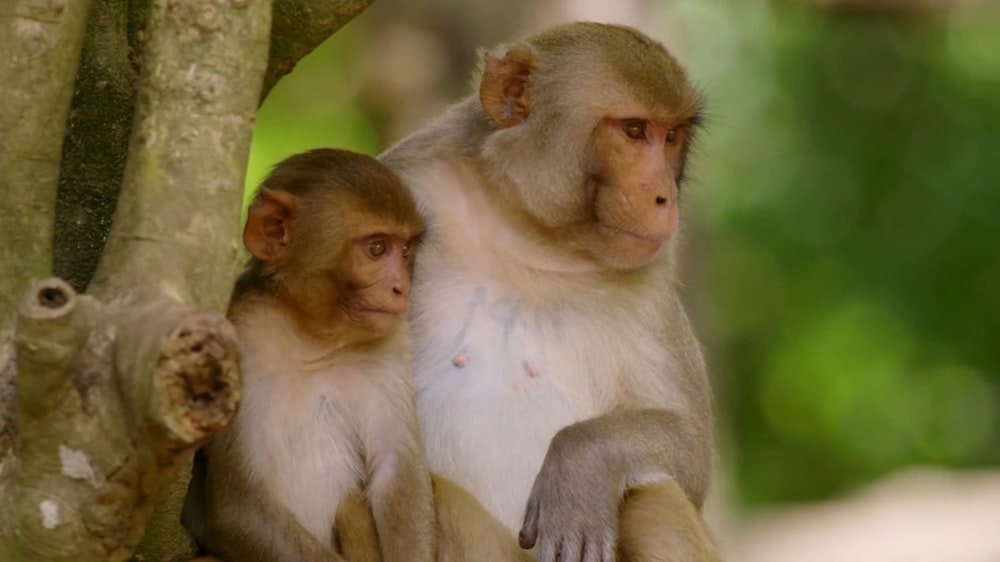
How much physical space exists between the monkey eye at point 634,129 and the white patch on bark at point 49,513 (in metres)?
2.42

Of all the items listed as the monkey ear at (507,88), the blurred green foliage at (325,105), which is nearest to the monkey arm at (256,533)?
the monkey ear at (507,88)

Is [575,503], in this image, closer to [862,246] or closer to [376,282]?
[376,282]

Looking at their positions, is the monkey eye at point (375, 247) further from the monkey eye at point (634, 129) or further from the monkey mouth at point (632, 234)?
the monkey eye at point (634, 129)

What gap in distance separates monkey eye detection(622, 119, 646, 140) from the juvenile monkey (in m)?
0.79

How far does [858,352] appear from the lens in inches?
634

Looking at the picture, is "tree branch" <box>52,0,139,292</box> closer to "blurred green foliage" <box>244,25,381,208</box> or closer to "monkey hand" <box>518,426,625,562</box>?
"monkey hand" <box>518,426,625,562</box>

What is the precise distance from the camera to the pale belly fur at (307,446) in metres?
4.61

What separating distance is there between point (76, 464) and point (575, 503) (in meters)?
1.93

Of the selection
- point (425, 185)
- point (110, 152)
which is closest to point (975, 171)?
point (425, 185)

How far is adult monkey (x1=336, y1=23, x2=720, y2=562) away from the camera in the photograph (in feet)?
16.8

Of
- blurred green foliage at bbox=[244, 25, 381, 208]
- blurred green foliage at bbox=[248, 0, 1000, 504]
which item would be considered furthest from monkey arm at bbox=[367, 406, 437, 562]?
blurred green foliage at bbox=[248, 0, 1000, 504]

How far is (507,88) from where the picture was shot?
5402 millimetres

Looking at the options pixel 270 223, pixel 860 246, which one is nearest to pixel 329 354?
pixel 270 223

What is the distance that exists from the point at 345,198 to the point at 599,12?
20.3 ft
